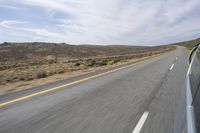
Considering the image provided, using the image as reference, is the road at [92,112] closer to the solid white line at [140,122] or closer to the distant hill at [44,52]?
the solid white line at [140,122]

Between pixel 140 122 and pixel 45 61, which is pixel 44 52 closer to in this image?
pixel 45 61

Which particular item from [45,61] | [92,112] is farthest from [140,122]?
[45,61]

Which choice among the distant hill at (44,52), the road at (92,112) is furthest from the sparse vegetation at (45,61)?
the road at (92,112)

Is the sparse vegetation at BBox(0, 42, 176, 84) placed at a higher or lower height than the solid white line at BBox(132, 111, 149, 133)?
lower

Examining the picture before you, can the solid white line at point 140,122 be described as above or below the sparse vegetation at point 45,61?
above

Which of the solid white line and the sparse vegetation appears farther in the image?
the sparse vegetation

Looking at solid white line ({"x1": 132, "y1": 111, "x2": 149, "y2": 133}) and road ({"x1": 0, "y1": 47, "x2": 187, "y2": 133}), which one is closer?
solid white line ({"x1": 132, "y1": 111, "x2": 149, "y2": 133})

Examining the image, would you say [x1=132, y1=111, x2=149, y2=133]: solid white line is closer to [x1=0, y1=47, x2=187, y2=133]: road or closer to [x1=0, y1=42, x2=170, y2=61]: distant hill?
[x1=0, y1=47, x2=187, y2=133]: road

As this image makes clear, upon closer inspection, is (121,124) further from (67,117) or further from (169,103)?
(169,103)

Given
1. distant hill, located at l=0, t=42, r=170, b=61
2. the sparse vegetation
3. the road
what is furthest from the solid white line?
distant hill, located at l=0, t=42, r=170, b=61

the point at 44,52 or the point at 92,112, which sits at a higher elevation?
the point at 92,112

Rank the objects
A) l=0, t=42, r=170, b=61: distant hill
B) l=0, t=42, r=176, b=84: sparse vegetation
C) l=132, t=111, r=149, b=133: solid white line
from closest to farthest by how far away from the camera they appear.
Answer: l=132, t=111, r=149, b=133: solid white line → l=0, t=42, r=176, b=84: sparse vegetation → l=0, t=42, r=170, b=61: distant hill

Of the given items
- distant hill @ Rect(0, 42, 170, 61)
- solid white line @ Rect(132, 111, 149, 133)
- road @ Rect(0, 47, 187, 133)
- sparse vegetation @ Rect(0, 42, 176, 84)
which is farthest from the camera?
distant hill @ Rect(0, 42, 170, 61)

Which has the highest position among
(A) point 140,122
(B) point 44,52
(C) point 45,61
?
(A) point 140,122
